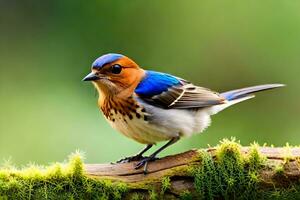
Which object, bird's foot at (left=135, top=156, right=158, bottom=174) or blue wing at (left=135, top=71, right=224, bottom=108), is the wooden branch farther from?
blue wing at (left=135, top=71, right=224, bottom=108)

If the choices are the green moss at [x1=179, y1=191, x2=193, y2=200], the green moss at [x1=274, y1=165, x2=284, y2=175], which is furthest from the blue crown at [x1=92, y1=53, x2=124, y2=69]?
the green moss at [x1=274, y1=165, x2=284, y2=175]

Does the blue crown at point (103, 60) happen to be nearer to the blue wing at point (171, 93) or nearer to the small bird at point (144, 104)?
the small bird at point (144, 104)

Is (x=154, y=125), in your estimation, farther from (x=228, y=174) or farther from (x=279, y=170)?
(x=279, y=170)

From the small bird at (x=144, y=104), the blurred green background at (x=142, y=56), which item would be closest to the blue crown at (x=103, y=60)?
the small bird at (x=144, y=104)

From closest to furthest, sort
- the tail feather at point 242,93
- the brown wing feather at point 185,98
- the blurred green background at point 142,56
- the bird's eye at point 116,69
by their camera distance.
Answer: the bird's eye at point 116,69 → the brown wing feather at point 185,98 → the tail feather at point 242,93 → the blurred green background at point 142,56

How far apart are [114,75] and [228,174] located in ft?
3.60

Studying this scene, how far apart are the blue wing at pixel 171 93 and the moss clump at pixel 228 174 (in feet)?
2.18

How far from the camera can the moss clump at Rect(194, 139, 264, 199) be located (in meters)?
4.52

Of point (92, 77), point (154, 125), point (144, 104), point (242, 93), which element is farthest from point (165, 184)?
point (242, 93)

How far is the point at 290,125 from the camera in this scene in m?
7.79

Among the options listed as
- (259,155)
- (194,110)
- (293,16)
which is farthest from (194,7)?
(259,155)

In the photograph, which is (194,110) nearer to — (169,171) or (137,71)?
(137,71)

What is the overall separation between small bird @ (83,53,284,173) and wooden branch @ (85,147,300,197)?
158mm

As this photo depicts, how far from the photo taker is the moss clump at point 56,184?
4.48 metres
